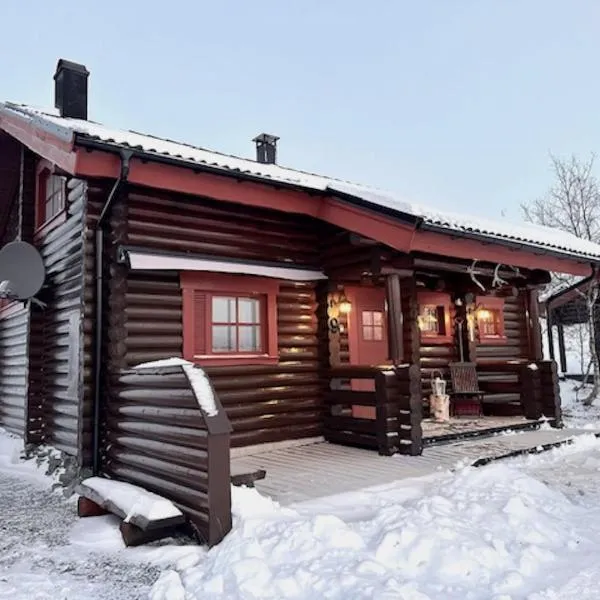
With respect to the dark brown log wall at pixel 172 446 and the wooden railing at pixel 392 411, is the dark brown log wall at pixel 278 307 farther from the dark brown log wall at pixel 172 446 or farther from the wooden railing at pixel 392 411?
the wooden railing at pixel 392 411

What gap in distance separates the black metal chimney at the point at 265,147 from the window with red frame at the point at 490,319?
5.17m

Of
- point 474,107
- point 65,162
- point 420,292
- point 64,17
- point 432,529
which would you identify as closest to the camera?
point 432,529

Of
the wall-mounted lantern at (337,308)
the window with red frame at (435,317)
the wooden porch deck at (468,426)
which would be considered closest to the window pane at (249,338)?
the wall-mounted lantern at (337,308)

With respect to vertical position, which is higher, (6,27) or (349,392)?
(6,27)

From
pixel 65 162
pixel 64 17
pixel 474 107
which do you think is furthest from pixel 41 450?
pixel 474 107

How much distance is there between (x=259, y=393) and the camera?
24.8ft

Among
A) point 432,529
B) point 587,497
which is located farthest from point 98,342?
point 587,497

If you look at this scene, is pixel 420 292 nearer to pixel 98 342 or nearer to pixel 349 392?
pixel 349 392

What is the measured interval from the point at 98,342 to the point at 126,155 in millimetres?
2126

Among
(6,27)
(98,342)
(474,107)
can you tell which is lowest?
(98,342)

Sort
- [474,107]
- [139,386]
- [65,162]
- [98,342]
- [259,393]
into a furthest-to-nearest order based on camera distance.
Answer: [474,107]
[259,393]
[98,342]
[65,162]
[139,386]

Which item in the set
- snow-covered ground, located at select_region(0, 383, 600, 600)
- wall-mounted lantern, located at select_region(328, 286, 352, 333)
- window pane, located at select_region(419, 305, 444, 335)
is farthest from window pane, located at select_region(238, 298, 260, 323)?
window pane, located at select_region(419, 305, 444, 335)

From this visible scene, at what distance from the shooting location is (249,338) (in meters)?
7.65

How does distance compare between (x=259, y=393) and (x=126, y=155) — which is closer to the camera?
(x=126, y=155)
